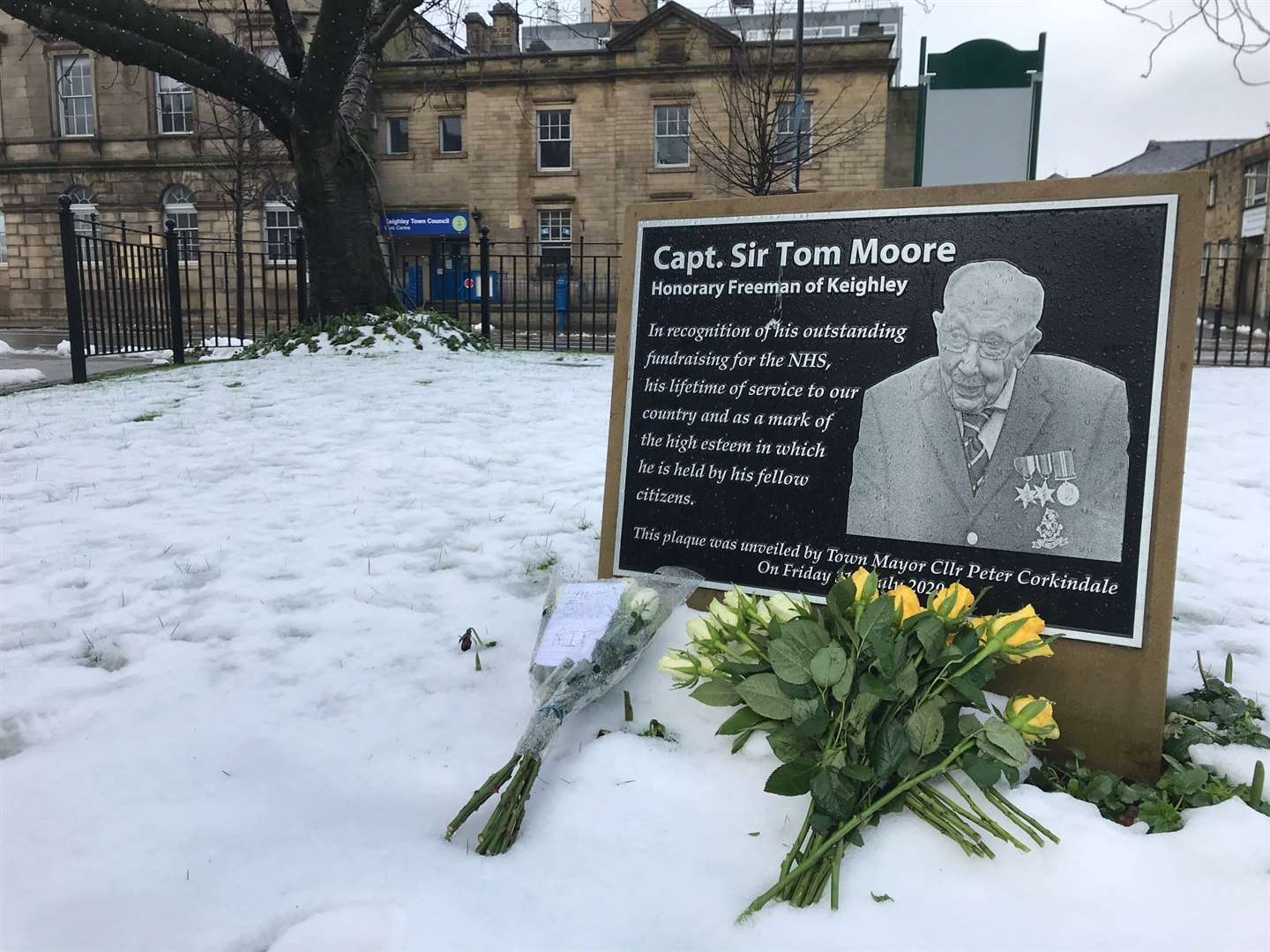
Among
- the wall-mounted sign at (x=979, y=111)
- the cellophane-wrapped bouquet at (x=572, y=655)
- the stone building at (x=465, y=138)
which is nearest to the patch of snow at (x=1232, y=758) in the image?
the cellophane-wrapped bouquet at (x=572, y=655)

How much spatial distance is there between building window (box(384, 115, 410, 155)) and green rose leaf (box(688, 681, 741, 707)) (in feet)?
105

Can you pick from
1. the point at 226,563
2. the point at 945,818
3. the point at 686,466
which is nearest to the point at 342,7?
the point at 226,563

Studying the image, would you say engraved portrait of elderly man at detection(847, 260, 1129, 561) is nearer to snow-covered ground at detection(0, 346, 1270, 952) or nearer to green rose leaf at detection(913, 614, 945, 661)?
green rose leaf at detection(913, 614, 945, 661)

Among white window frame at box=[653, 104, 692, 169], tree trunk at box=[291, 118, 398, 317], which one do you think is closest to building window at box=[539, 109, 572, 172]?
white window frame at box=[653, 104, 692, 169]

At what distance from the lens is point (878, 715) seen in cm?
196

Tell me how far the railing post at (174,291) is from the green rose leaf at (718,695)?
1002 cm

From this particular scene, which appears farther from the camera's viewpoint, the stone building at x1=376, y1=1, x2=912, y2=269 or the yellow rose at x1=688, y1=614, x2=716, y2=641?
the stone building at x1=376, y1=1, x2=912, y2=269

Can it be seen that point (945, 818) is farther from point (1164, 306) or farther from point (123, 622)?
point (123, 622)

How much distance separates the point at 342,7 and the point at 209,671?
8448mm

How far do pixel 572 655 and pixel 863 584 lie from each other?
2.62ft

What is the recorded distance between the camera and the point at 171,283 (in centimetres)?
1040

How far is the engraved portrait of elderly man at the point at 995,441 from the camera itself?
7.44 feet

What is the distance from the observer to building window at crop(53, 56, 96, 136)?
3070cm

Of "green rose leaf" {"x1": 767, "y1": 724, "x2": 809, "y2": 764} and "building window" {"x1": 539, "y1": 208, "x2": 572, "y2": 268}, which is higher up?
"building window" {"x1": 539, "y1": 208, "x2": 572, "y2": 268}
